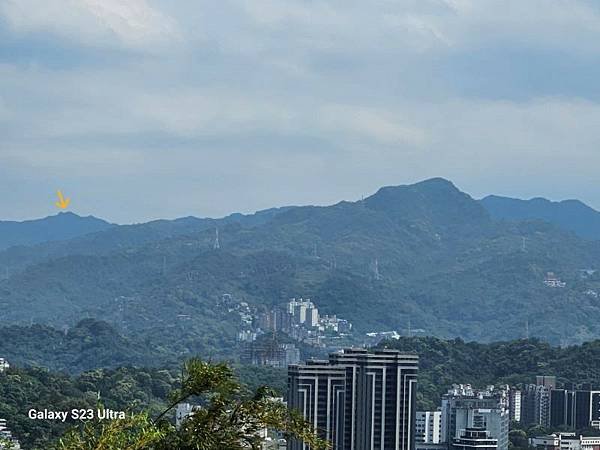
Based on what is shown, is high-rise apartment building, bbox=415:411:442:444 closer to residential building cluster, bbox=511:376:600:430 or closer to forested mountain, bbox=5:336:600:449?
forested mountain, bbox=5:336:600:449

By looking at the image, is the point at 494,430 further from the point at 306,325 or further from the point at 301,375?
the point at 306,325

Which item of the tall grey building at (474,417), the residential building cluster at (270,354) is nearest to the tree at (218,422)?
the tall grey building at (474,417)

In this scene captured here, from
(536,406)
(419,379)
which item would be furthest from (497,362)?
(536,406)

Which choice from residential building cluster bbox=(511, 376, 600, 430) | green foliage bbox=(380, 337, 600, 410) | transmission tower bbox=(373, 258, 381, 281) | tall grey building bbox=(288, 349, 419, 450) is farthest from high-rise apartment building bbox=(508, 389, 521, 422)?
transmission tower bbox=(373, 258, 381, 281)

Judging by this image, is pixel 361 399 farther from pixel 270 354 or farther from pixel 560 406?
pixel 270 354

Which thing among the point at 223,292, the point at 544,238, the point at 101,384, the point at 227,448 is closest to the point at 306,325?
the point at 223,292
